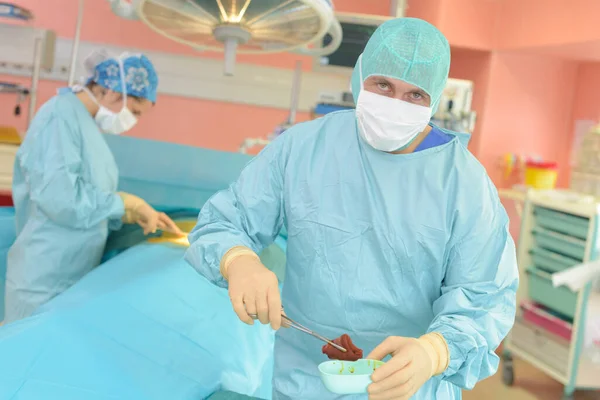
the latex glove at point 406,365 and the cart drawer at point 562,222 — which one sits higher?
the cart drawer at point 562,222

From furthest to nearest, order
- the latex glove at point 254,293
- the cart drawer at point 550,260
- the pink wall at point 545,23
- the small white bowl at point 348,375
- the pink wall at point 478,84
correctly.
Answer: the pink wall at point 478,84 → the pink wall at point 545,23 → the cart drawer at point 550,260 → the latex glove at point 254,293 → the small white bowl at point 348,375

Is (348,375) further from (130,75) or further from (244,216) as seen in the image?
(130,75)

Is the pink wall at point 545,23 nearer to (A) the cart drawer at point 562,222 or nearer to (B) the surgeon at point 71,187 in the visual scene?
(A) the cart drawer at point 562,222

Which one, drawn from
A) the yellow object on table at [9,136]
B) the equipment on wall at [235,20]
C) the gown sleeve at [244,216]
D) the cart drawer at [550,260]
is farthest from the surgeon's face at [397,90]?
the yellow object on table at [9,136]

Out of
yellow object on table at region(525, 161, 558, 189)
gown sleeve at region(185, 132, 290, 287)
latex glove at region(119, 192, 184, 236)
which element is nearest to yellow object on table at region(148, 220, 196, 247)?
latex glove at region(119, 192, 184, 236)

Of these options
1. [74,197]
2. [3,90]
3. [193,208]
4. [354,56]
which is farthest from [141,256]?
[3,90]

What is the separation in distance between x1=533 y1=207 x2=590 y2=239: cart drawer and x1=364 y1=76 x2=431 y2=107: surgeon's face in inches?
79.3

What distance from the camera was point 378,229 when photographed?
1014 mm

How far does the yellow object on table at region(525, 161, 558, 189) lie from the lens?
3.40 meters

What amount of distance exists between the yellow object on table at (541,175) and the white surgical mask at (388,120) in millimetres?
2626

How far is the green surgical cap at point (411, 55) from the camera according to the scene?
99 centimetres

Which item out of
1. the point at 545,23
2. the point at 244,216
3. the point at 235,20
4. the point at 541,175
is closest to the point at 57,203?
the point at 235,20

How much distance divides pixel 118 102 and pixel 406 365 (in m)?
1.61

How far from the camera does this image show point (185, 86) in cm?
402
